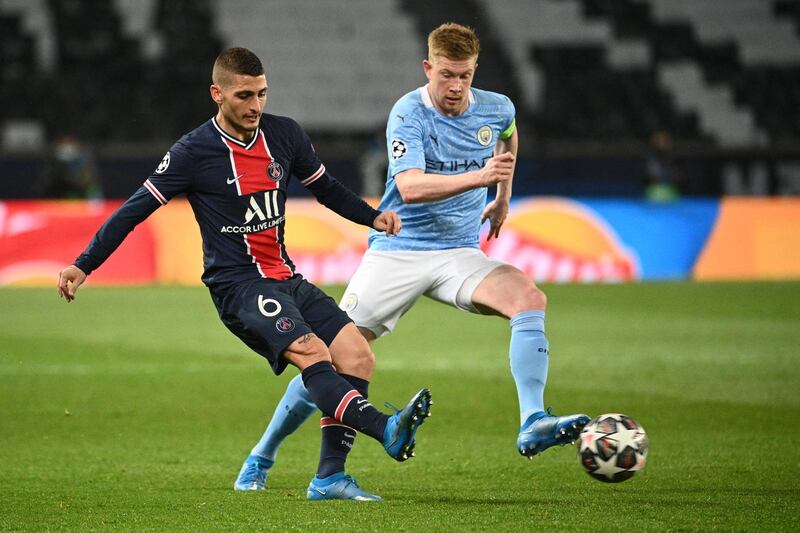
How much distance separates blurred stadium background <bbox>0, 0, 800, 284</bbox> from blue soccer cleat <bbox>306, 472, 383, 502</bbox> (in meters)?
13.4

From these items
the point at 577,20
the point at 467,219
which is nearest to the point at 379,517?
the point at 467,219

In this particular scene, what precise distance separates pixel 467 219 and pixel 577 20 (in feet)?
73.2

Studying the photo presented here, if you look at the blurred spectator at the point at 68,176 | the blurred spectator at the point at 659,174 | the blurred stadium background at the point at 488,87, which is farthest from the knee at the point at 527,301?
the blurred spectator at the point at 659,174

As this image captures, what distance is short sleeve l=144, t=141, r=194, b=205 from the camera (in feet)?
17.8

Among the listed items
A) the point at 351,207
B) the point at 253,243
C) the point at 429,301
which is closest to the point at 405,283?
the point at 351,207

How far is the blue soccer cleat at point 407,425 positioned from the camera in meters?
4.82

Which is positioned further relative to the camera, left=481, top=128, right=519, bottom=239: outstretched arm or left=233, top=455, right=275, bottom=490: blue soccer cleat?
left=481, top=128, right=519, bottom=239: outstretched arm

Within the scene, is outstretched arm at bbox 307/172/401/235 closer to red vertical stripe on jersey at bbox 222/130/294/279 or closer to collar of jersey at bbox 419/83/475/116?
red vertical stripe on jersey at bbox 222/130/294/279

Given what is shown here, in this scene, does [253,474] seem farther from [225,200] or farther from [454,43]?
[454,43]

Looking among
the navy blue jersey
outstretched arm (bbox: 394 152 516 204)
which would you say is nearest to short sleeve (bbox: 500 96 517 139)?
outstretched arm (bbox: 394 152 516 204)

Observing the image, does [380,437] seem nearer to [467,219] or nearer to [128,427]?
[467,219]

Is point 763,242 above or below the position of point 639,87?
below

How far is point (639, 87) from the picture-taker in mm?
26516

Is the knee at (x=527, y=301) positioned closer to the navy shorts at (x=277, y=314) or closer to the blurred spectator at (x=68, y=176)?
the navy shorts at (x=277, y=314)
